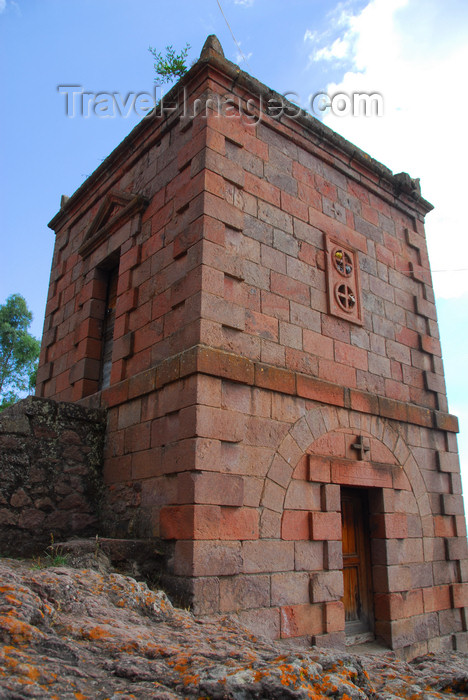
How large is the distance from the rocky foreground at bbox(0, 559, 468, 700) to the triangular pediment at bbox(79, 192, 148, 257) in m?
4.42

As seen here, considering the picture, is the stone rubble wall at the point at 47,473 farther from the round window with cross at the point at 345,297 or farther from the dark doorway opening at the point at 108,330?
the round window with cross at the point at 345,297

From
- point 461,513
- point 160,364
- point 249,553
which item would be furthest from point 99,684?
point 461,513

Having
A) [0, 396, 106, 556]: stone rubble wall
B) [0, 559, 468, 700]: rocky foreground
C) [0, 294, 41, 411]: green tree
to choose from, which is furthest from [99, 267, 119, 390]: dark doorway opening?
[0, 294, 41, 411]: green tree

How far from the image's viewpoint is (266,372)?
17.2ft

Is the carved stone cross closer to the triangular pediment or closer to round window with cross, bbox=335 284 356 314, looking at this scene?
round window with cross, bbox=335 284 356 314

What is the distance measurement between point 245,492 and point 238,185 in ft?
10.4

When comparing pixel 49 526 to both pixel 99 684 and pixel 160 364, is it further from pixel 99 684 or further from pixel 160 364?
pixel 99 684

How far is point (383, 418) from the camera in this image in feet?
21.3

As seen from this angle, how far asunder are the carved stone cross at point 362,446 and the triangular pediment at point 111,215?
3751mm

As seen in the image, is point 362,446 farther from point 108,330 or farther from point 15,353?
point 15,353

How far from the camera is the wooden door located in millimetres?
5918

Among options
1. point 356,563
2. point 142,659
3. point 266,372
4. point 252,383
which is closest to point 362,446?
point 356,563

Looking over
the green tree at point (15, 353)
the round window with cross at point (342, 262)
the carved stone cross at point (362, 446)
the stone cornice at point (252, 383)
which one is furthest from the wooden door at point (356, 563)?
the green tree at point (15, 353)

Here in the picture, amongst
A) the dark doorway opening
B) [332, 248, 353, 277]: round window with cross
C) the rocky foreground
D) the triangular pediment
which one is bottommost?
the rocky foreground
